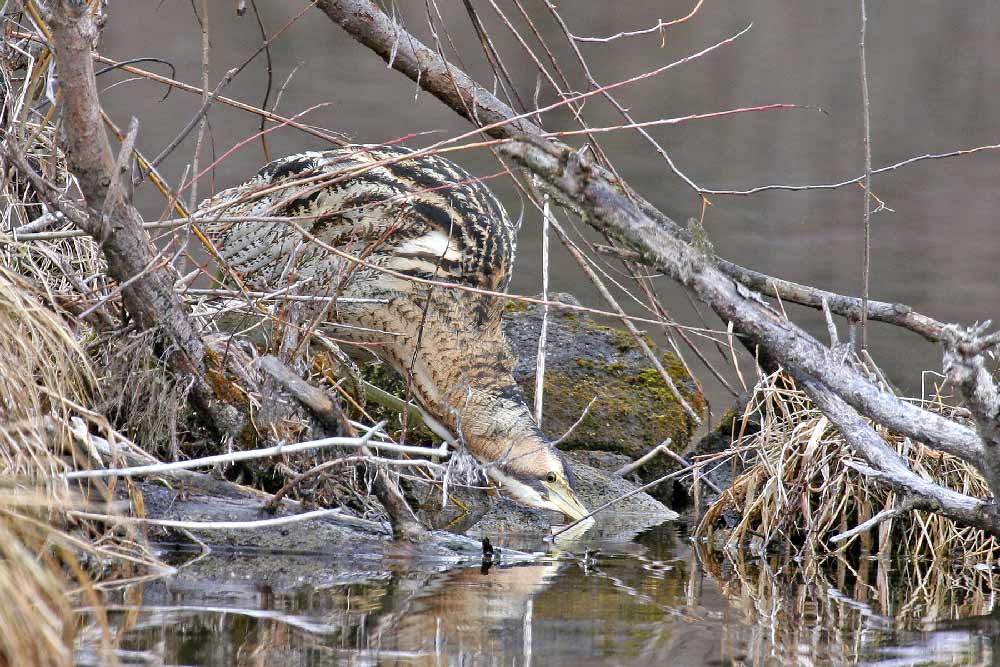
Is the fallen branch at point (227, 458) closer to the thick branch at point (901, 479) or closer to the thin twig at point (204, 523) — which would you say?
the thin twig at point (204, 523)

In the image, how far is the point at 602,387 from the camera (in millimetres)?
6078

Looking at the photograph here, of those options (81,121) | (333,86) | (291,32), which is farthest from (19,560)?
(291,32)

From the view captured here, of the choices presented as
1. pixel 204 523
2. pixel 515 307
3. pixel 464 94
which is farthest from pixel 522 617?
pixel 515 307

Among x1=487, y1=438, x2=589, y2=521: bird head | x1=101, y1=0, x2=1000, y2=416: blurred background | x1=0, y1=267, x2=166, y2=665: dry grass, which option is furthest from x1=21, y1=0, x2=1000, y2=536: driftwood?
x1=101, y1=0, x2=1000, y2=416: blurred background

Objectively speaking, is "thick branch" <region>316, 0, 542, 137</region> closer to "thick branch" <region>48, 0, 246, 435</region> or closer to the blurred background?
"thick branch" <region>48, 0, 246, 435</region>

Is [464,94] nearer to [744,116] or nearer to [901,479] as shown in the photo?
[901,479]

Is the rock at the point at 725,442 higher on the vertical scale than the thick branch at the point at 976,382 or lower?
higher

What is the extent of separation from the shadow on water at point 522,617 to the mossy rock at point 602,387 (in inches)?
61.0

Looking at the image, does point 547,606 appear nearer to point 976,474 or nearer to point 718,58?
point 976,474

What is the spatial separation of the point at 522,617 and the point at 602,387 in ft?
8.69

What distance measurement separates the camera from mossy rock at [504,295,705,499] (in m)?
5.89

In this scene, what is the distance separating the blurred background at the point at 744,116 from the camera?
10578mm

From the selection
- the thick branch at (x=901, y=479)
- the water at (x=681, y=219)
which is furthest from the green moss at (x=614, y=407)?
the thick branch at (x=901, y=479)

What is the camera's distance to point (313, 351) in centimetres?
511
